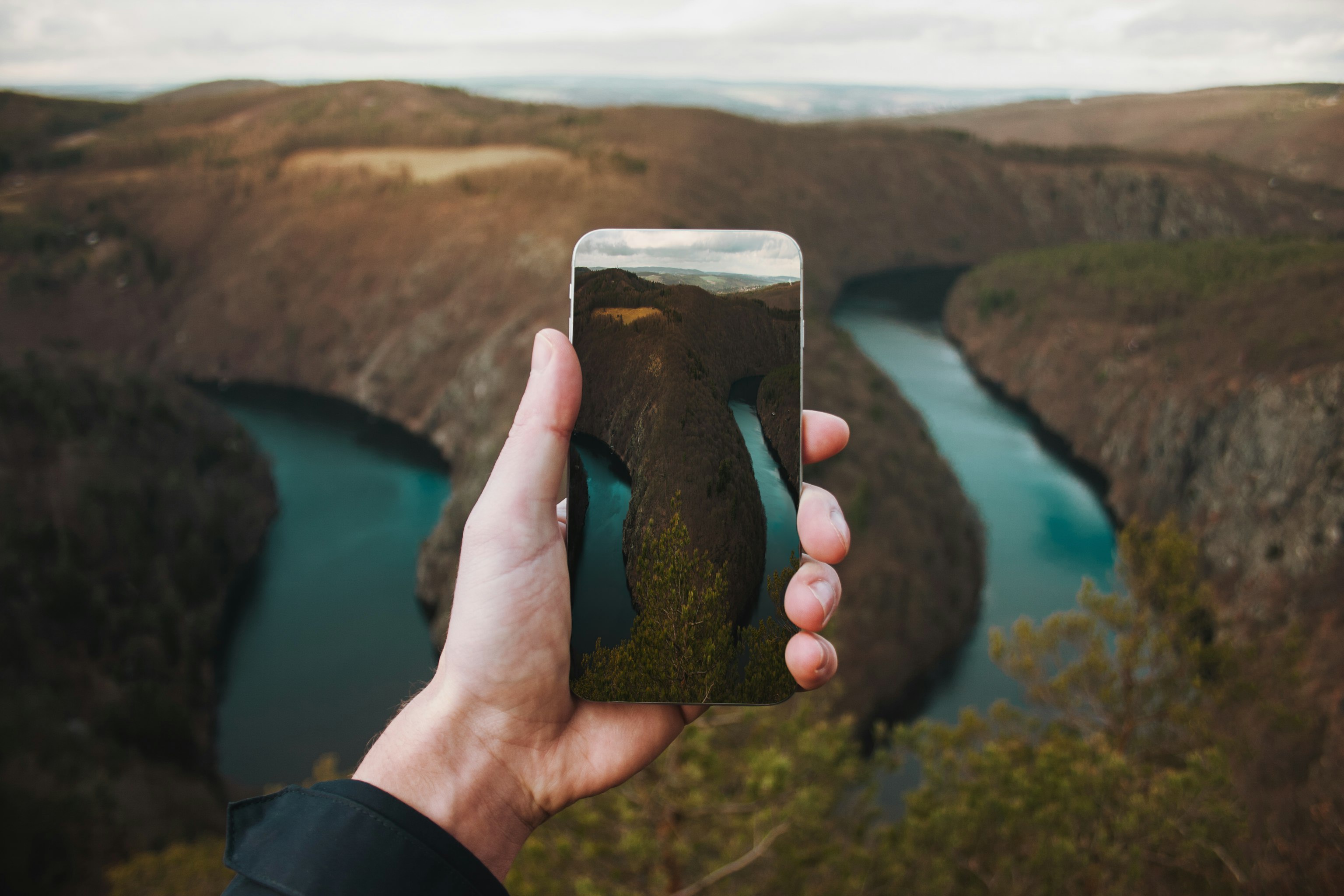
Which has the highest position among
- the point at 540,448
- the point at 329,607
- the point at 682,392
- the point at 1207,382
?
the point at 682,392

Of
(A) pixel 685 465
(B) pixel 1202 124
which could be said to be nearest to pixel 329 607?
(A) pixel 685 465

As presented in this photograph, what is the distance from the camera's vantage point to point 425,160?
69.8m

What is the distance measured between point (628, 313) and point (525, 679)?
1863 mm

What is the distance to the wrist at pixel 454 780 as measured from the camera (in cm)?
283

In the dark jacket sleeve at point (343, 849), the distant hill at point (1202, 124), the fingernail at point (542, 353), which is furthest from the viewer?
the distant hill at point (1202, 124)

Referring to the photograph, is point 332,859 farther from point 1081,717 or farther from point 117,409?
point 117,409

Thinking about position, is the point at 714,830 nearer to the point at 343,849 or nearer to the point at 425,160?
the point at 343,849

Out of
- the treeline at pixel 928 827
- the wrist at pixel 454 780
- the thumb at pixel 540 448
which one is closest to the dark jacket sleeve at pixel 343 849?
the wrist at pixel 454 780

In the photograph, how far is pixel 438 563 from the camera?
3394 centimetres

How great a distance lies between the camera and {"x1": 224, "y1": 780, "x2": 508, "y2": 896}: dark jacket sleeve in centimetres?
217

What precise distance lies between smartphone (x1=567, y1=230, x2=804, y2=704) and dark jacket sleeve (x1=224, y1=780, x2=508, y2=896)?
3.36ft

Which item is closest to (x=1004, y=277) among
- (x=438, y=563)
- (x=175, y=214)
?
(x=438, y=563)

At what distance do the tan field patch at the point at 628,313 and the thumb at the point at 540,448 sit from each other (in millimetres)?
272

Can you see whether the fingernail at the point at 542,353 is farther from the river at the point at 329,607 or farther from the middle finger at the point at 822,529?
the river at the point at 329,607
